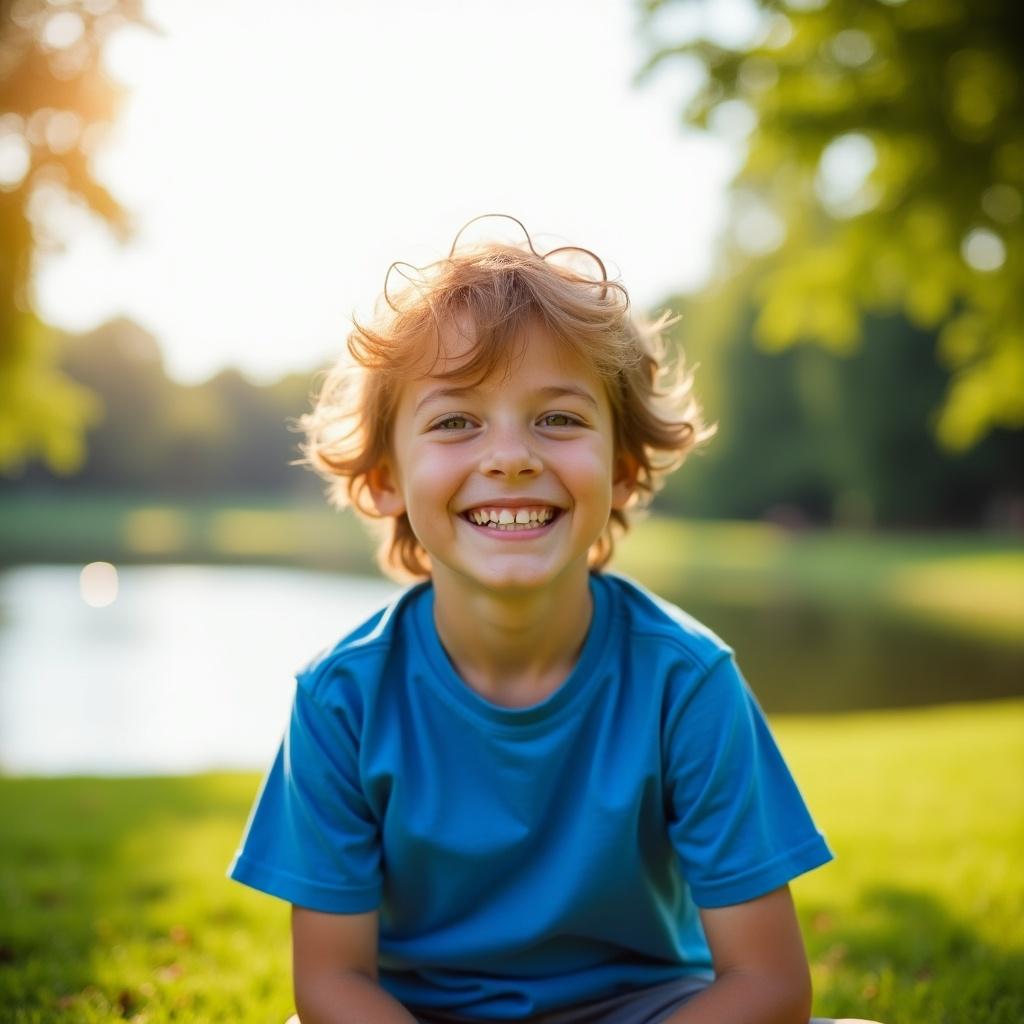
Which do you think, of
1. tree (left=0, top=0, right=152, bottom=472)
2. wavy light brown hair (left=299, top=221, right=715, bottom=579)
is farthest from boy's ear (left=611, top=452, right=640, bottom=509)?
tree (left=0, top=0, right=152, bottom=472)

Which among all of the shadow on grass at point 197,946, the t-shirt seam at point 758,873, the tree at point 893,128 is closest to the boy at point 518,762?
the t-shirt seam at point 758,873

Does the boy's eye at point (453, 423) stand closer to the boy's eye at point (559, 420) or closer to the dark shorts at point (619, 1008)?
the boy's eye at point (559, 420)

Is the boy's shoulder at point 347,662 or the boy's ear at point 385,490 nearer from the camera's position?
the boy's shoulder at point 347,662

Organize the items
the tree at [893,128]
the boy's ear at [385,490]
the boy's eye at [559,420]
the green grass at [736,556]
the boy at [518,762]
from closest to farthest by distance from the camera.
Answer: the boy at [518,762] < the boy's eye at [559,420] < the boy's ear at [385,490] < the tree at [893,128] < the green grass at [736,556]

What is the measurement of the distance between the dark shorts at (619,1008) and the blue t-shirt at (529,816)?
0.07 feet

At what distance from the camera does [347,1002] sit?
191 cm

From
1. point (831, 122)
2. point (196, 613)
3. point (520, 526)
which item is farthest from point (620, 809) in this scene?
point (196, 613)

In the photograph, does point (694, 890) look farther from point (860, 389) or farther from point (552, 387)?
point (860, 389)

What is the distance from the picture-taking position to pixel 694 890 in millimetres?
1980

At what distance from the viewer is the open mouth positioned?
2.06 meters

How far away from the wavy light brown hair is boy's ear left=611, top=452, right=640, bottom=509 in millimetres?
23

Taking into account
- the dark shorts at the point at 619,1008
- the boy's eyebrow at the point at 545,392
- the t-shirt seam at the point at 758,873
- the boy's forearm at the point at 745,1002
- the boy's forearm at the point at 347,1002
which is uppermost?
the boy's eyebrow at the point at 545,392

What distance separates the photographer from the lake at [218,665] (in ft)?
26.8

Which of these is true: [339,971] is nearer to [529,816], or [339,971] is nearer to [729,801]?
[529,816]
